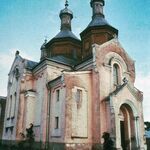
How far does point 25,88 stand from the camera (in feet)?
77.2

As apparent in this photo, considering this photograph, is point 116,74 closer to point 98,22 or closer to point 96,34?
point 96,34

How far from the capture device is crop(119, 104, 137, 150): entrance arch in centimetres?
2025

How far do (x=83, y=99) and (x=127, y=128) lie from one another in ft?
18.4

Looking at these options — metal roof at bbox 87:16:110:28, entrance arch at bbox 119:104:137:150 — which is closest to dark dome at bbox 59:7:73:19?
metal roof at bbox 87:16:110:28

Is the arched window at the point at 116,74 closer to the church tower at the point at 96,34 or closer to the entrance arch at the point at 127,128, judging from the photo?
the entrance arch at the point at 127,128

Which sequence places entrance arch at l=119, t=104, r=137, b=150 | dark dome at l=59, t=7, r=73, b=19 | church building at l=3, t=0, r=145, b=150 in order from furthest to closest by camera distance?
dark dome at l=59, t=7, r=73, b=19, entrance arch at l=119, t=104, r=137, b=150, church building at l=3, t=0, r=145, b=150

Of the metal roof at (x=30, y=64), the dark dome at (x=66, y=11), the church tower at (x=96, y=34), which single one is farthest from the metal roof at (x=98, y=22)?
the metal roof at (x=30, y=64)

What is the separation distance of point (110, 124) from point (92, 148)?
270 centimetres

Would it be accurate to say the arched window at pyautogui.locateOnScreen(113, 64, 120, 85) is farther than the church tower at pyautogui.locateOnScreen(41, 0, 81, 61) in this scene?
No

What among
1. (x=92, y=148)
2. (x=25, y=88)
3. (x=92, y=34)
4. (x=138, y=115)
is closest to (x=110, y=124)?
(x=92, y=148)

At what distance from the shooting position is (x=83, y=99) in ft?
63.9

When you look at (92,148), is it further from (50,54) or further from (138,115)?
(50,54)

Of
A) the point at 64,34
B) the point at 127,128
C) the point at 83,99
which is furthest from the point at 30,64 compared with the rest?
the point at 127,128

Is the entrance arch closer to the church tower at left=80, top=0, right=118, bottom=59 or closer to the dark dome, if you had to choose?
the church tower at left=80, top=0, right=118, bottom=59
